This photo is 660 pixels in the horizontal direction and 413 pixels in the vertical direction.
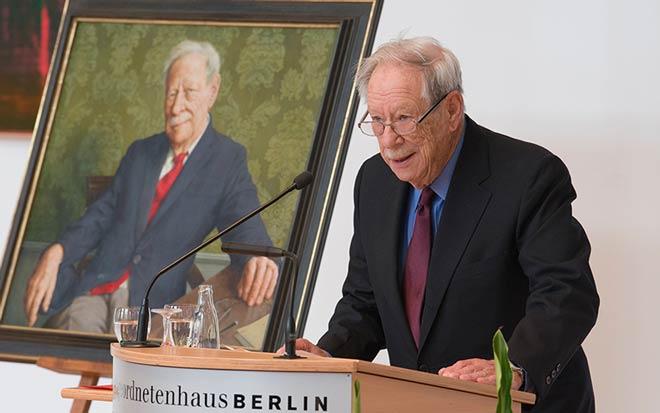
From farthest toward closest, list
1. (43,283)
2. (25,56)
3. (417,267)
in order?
(25,56) < (43,283) < (417,267)

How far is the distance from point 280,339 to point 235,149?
0.88 meters

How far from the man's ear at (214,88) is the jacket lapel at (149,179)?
0.28m

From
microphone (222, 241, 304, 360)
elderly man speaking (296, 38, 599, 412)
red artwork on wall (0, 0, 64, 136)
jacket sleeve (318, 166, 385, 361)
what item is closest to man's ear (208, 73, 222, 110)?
red artwork on wall (0, 0, 64, 136)

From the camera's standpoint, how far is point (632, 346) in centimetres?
450

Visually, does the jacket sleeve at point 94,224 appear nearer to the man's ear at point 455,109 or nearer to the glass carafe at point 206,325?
the glass carafe at point 206,325

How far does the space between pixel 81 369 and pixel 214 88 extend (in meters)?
1.35

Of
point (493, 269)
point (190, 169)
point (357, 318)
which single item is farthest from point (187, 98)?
point (493, 269)

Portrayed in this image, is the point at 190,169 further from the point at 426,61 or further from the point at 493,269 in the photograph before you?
the point at 493,269

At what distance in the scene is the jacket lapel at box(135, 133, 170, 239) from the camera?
17.9 ft

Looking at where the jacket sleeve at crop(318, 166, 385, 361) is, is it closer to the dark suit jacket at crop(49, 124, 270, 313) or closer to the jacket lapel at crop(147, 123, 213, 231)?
the dark suit jacket at crop(49, 124, 270, 313)

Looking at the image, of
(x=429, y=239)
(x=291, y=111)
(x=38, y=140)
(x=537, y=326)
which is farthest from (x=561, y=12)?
(x=38, y=140)

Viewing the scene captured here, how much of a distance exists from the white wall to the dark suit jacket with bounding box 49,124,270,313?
1099 mm

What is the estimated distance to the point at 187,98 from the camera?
17.9ft

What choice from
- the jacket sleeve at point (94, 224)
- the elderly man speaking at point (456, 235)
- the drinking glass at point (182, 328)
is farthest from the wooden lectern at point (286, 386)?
the jacket sleeve at point (94, 224)
